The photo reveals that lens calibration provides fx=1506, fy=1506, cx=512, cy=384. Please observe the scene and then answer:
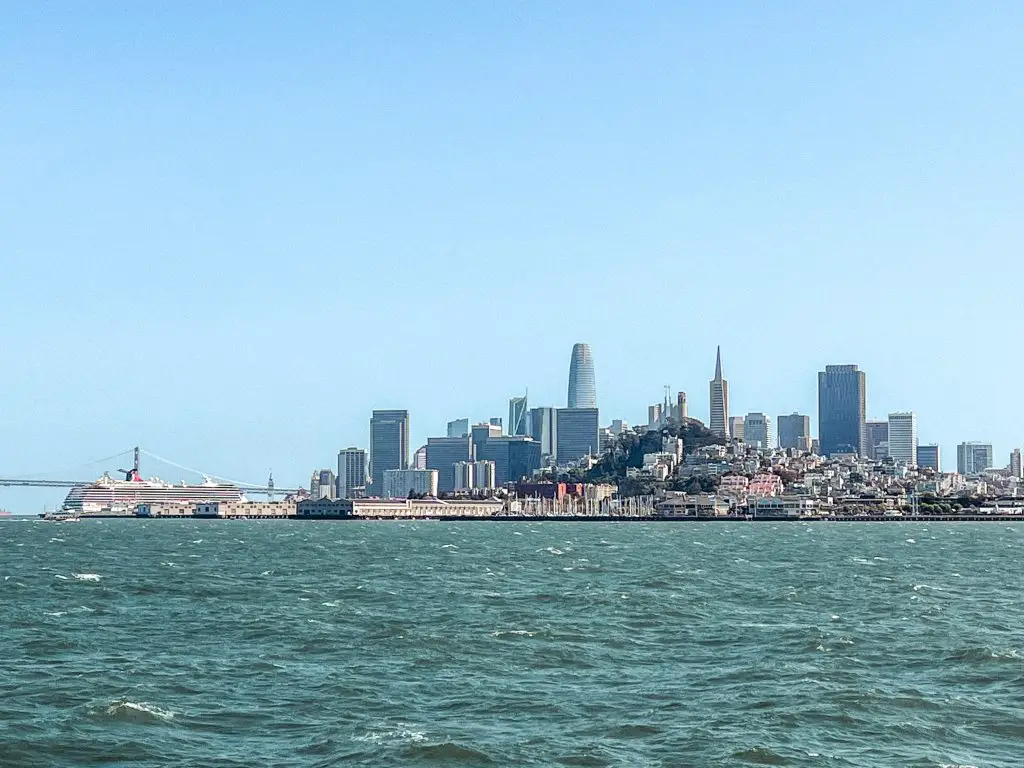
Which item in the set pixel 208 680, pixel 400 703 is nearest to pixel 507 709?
pixel 400 703

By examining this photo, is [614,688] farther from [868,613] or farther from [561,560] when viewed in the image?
[561,560]

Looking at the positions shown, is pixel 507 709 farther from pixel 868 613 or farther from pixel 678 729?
pixel 868 613

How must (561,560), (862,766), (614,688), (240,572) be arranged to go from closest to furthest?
(862,766) < (614,688) < (240,572) < (561,560)

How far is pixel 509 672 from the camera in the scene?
37.1 meters

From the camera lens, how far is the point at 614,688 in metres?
34.6

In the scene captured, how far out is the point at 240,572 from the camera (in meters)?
77.7

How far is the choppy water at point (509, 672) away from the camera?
28.1m

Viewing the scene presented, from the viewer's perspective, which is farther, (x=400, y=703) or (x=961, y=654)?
(x=961, y=654)

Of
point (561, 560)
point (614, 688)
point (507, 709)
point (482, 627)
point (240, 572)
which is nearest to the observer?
point (507, 709)

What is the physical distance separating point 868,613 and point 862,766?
87.9ft

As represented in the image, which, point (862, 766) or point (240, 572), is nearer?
point (862, 766)

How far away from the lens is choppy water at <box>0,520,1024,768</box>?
28.1 metres

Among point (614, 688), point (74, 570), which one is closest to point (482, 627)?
point (614, 688)

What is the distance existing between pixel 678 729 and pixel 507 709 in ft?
13.2
